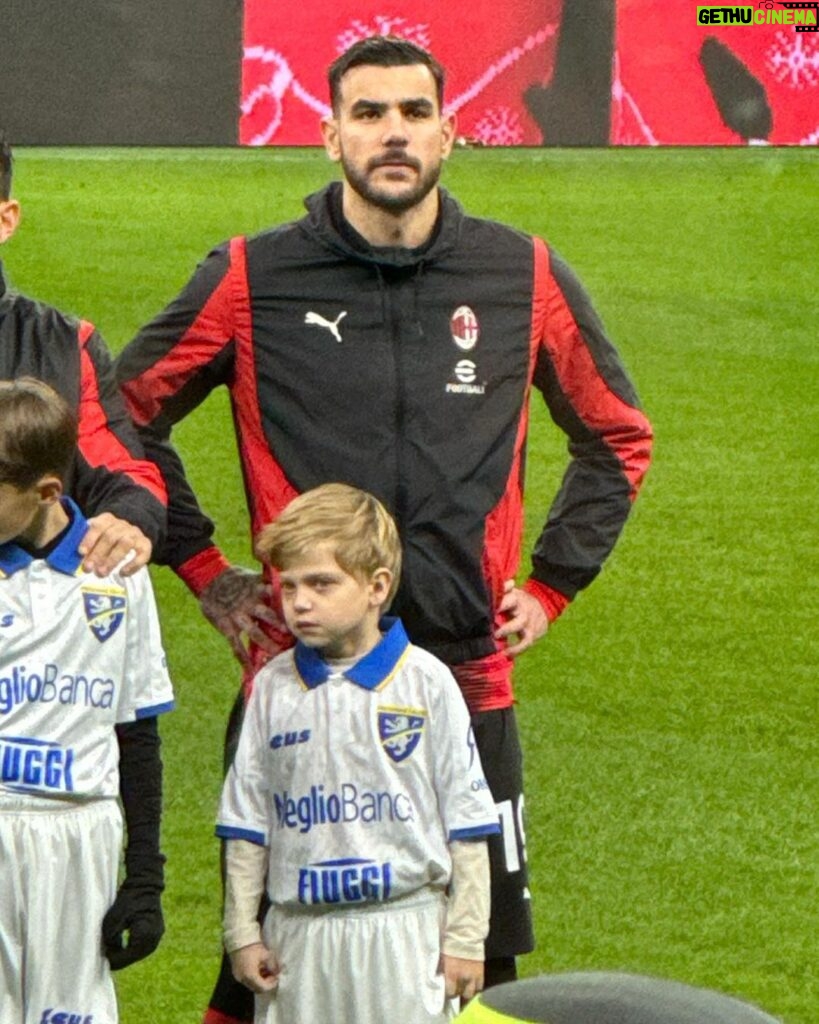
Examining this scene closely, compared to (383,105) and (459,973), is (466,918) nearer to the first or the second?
(459,973)

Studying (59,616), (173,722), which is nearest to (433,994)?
(59,616)

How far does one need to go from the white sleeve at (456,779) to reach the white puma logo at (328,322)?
2.00 feet

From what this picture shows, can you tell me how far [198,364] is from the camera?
381cm

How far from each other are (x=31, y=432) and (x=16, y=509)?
0.12 metres

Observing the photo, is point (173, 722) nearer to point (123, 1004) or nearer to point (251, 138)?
point (123, 1004)

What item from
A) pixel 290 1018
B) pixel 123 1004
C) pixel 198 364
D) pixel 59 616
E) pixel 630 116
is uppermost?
pixel 630 116

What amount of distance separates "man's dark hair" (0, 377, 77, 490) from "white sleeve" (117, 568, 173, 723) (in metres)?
0.23

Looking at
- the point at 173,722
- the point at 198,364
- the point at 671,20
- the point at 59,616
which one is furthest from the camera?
the point at 671,20

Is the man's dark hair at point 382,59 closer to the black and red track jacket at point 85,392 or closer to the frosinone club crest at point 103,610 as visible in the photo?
the black and red track jacket at point 85,392

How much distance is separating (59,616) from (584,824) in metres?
3.28

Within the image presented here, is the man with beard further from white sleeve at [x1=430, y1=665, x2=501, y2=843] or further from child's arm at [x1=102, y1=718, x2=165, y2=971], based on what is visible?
child's arm at [x1=102, y1=718, x2=165, y2=971]

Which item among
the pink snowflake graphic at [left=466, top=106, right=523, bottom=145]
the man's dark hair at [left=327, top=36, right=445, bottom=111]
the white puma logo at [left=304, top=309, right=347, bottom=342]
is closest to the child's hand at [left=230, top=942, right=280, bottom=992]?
the white puma logo at [left=304, top=309, right=347, bottom=342]

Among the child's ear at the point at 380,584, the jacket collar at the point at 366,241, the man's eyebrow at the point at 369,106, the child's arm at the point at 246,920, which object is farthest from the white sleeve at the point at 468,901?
the man's eyebrow at the point at 369,106

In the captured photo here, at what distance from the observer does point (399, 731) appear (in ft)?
11.3
